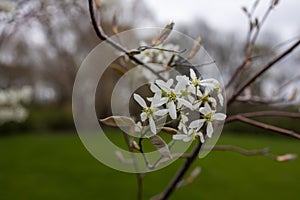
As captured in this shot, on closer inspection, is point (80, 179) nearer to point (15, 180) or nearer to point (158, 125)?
point (15, 180)

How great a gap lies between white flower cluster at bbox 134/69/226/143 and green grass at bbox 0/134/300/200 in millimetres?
2799

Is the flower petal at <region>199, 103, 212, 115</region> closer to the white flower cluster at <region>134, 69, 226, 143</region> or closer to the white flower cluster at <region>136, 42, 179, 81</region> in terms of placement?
the white flower cluster at <region>134, 69, 226, 143</region>

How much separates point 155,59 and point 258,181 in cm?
345

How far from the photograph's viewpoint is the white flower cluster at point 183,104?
0.96 ft

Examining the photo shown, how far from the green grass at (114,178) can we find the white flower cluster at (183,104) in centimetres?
280

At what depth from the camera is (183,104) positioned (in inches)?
11.3

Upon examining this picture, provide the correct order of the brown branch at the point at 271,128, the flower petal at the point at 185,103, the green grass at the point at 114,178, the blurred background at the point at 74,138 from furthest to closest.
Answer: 1. the green grass at the point at 114,178
2. the blurred background at the point at 74,138
3. the brown branch at the point at 271,128
4. the flower petal at the point at 185,103

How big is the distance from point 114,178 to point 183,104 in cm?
341

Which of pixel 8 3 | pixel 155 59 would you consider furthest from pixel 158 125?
pixel 8 3

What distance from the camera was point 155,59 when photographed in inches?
19.6

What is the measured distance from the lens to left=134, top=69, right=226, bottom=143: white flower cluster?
29 cm

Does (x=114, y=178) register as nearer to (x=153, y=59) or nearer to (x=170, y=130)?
(x=153, y=59)

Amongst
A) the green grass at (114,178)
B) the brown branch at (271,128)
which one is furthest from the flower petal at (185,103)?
the green grass at (114,178)

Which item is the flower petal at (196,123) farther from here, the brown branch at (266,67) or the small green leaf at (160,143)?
the brown branch at (266,67)
